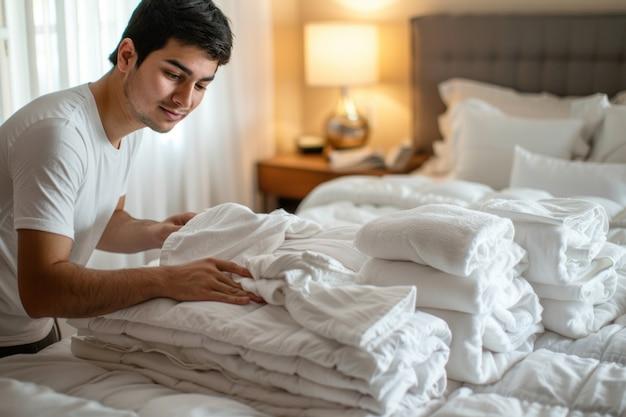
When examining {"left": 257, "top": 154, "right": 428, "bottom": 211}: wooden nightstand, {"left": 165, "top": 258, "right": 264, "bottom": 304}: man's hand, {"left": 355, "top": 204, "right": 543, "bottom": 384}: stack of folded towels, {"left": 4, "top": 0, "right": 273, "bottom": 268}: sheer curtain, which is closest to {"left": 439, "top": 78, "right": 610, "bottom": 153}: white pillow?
{"left": 257, "top": 154, "right": 428, "bottom": 211}: wooden nightstand

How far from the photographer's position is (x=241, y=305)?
1465 mm

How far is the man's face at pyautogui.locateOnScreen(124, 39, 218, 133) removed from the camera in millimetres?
1785

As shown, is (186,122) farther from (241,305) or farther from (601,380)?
(601,380)

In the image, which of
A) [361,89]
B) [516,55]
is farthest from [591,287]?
[361,89]

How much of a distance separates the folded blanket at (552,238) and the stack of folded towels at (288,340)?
37cm

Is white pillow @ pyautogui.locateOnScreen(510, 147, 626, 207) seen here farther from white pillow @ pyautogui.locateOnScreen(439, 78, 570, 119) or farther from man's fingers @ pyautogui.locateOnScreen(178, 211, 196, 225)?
man's fingers @ pyautogui.locateOnScreen(178, 211, 196, 225)

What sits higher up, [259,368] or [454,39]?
[454,39]

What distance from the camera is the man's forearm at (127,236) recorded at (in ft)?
6.44

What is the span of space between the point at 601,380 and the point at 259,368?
0.65 m

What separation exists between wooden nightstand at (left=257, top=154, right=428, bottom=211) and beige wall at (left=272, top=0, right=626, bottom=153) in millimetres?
356

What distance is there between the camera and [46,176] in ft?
5.18

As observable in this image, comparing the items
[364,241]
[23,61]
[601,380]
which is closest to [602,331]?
[601,380]

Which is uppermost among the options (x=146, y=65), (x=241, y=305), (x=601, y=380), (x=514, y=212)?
(x=146, y=65)

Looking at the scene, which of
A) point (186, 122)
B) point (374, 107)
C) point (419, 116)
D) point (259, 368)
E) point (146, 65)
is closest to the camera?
point (259, 368)
